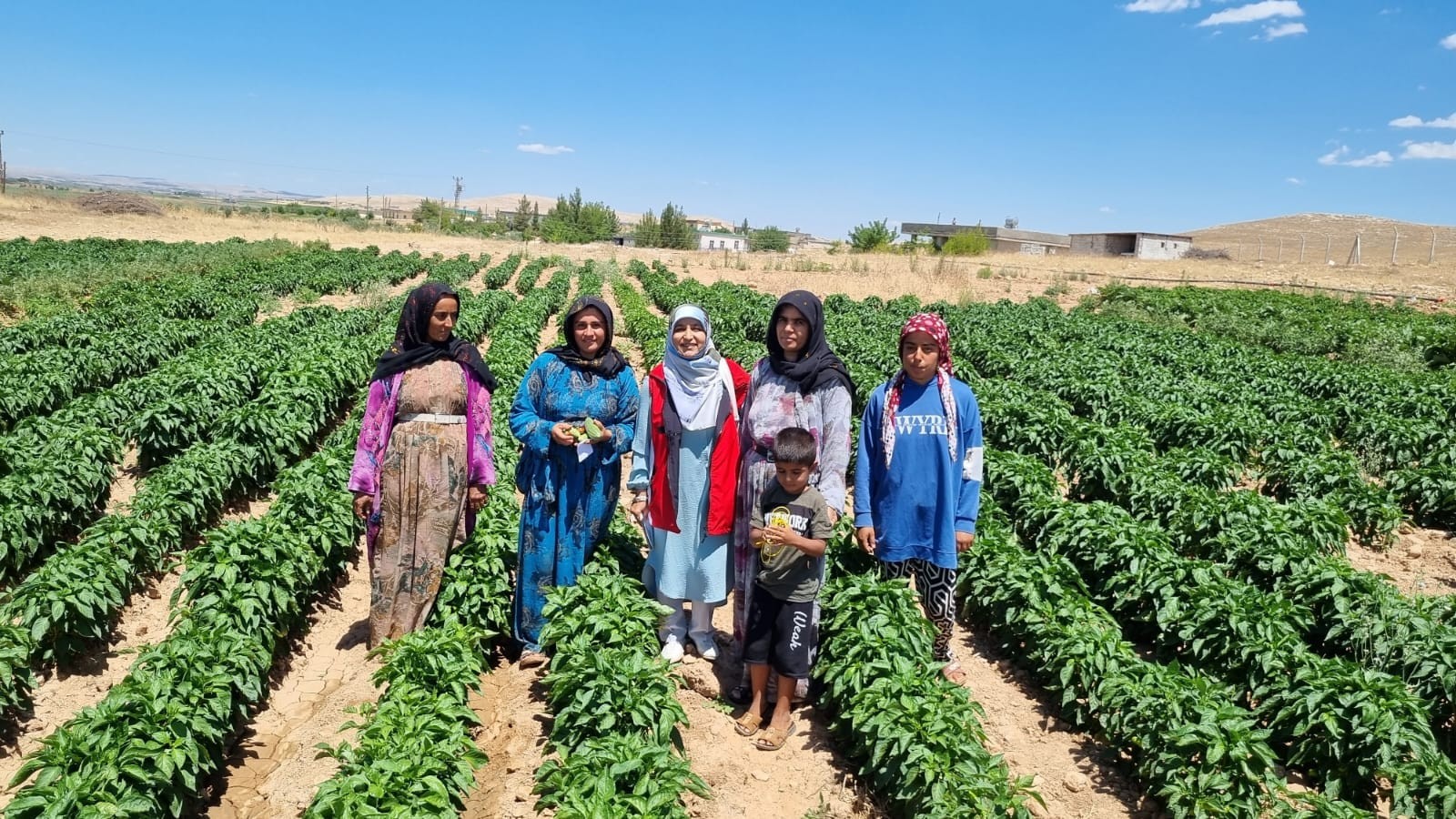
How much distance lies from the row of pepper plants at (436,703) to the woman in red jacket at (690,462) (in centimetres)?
103

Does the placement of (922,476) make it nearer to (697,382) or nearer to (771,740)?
(697,382)

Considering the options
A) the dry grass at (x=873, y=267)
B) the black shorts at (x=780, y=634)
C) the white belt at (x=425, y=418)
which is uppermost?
the dry grass at (x=873, y=267)

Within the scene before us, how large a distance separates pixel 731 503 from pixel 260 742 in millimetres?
2646

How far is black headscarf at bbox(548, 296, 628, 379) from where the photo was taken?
4.32m

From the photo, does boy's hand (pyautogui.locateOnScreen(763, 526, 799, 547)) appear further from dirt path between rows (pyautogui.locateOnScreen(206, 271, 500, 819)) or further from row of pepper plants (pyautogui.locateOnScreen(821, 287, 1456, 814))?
row of pepper plants (pyautogui.locateOnScreen(821, 287, 1456, 814))

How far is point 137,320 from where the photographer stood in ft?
48.1

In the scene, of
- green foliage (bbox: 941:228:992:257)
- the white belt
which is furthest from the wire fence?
the white belt

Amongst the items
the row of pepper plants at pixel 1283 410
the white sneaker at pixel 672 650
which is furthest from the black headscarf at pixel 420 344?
the row of pepper plants at pixel 1283 410

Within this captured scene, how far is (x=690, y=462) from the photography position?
4309mm

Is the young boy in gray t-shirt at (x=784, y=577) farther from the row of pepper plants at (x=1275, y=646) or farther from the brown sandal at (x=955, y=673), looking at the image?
the row of pepper plants at (x=1275, y=646)

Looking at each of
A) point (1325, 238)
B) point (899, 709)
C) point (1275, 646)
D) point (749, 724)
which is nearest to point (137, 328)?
point (749, 724)

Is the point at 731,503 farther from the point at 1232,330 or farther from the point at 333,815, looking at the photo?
the point at 1232,330

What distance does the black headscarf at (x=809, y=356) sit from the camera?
3.95m

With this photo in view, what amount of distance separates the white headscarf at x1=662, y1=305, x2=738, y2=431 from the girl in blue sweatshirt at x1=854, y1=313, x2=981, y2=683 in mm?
755
